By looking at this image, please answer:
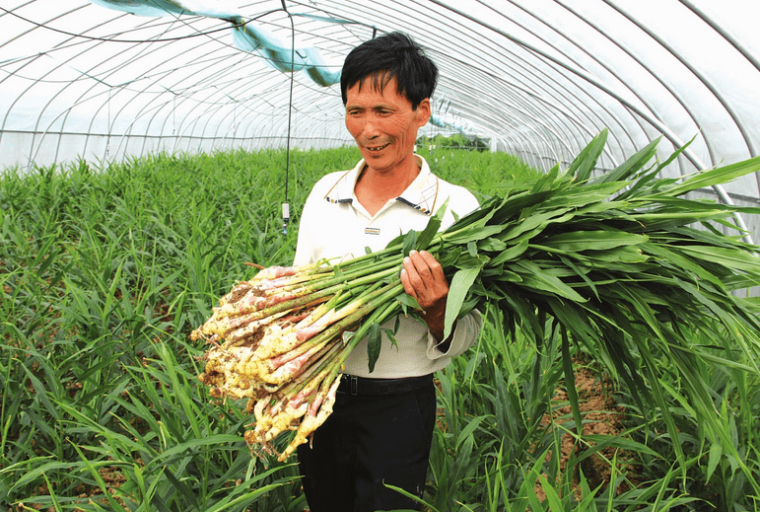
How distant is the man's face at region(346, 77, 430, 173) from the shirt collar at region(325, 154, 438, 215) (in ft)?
0.25

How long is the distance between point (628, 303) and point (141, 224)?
298 centimetres

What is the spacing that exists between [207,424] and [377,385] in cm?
57

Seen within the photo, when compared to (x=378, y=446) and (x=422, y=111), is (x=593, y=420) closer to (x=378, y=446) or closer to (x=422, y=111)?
(x=378, y=446)

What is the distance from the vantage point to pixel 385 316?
3.54 feet

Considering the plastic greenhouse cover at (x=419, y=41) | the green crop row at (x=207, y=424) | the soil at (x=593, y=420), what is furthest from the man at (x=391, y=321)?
the plastic greenhouse cover at (x=419, y=41)

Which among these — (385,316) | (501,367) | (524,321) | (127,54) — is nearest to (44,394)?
(385,316)

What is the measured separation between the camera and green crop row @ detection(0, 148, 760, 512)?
1.33 m

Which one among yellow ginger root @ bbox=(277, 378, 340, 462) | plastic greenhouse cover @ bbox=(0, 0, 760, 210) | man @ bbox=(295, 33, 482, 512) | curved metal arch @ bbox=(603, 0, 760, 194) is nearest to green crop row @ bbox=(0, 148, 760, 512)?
man @ bbox=(295, 33, 482, 512)

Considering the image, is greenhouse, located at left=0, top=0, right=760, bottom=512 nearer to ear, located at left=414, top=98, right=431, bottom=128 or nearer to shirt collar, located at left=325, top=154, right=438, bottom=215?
shirt collar, located at left=325, top=154, right=438, bottom=215

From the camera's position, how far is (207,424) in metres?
1.41

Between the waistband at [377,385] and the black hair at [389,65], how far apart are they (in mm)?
622

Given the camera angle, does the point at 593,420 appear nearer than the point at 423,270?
No

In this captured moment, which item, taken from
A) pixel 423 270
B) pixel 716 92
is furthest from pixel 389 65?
pixel 716 92

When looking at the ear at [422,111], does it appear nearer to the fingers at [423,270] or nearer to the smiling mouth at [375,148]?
the smiling mouth at [375,148]
